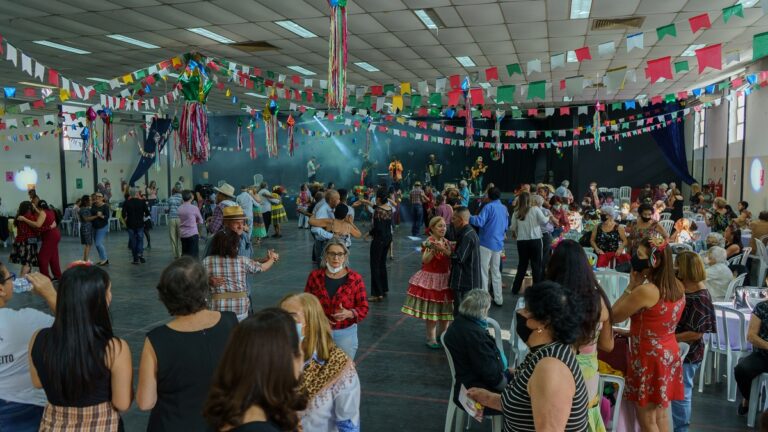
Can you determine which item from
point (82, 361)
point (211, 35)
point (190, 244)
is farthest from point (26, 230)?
point (82, 361)

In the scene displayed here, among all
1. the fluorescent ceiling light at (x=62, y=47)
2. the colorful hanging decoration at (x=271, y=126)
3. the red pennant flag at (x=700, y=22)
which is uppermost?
the fluorescent ceiling light at (x=62, y=47)

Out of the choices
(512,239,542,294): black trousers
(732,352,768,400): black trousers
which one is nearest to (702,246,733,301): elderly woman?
(732,352,768,400): black trousers

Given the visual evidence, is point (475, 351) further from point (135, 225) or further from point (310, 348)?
point (135, 225)

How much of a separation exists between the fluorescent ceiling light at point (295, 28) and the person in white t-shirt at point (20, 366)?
6607 millimetres

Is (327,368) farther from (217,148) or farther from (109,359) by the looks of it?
(217,148)

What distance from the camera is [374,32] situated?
8953 mm

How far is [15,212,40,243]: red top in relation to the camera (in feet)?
27.0

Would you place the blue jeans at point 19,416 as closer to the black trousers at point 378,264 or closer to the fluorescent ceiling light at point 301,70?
the black trousers at point 378,264

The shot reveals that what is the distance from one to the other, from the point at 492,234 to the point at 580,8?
3.24 metres

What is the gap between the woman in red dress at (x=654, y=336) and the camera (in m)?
3.04

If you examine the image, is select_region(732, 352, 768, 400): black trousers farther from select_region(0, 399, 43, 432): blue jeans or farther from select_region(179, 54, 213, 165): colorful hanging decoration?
select_region(179, 54, 213, 165): colorful hanging decoration

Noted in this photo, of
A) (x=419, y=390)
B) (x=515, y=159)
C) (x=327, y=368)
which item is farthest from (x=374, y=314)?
(x=515, y=159)

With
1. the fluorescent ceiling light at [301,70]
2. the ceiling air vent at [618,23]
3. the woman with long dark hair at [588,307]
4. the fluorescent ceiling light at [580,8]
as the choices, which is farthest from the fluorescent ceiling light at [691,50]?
the woman with long dark hair at [588,307]

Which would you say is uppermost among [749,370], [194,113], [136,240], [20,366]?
[194,113]
